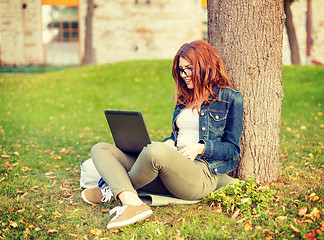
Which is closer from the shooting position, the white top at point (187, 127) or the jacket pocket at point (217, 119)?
the jacket pocket at point (217, 119)

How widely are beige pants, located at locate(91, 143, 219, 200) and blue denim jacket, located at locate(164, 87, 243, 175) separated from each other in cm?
13

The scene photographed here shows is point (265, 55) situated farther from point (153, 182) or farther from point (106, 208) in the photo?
point (106, 208)

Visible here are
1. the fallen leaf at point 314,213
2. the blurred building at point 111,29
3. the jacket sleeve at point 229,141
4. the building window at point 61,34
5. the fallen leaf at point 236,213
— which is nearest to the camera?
the fallen leaf at point 314,213

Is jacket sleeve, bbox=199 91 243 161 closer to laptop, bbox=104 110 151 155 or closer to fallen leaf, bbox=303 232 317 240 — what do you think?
laptop, bbox=104 110 151 155

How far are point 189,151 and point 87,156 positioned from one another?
2825 mm

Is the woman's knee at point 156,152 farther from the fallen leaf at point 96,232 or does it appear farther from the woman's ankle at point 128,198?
the fallen leaf at point 96,232

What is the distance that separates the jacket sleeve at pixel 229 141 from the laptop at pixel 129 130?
0.53 metres

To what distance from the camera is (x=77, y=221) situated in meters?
3.12

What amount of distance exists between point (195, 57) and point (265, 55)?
30.2 inches

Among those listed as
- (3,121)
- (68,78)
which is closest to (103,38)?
Answer: (68,78)

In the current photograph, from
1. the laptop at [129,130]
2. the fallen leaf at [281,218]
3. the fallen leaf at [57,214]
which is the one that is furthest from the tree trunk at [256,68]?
the fallen leaf at [57,214]

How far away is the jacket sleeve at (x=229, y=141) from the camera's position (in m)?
3.12

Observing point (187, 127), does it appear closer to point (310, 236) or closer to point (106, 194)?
point (106, 194)

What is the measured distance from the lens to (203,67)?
3227 millimetres
